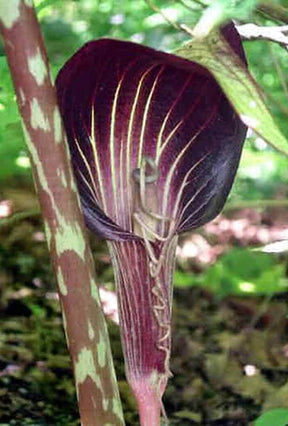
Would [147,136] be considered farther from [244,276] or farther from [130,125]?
[244,276]

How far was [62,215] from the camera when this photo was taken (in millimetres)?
602

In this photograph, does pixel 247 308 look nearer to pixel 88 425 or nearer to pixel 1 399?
pixel 1 399

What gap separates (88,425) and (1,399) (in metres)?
0.92

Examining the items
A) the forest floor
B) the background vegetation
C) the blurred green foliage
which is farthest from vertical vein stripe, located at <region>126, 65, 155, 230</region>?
the blurred green foliage

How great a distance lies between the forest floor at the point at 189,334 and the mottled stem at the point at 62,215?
2.84 ft

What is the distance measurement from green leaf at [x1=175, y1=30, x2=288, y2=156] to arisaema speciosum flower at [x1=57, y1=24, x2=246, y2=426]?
0.05m

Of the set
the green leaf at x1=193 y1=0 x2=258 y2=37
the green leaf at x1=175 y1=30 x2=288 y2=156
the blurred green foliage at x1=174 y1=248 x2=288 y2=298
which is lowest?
the blurred green foliage at x1=174 y1=248 x2=288 y2=298

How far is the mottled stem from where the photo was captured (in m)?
0.57

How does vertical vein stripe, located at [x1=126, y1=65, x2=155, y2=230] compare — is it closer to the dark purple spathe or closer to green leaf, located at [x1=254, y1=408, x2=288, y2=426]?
the dark purple spathe

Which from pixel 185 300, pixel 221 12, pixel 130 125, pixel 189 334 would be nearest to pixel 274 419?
pixel 130 125

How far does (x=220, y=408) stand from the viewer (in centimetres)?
162

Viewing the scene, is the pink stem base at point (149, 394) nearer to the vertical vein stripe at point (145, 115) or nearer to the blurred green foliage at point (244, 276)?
the vertical vein stripe at point (145, 115)

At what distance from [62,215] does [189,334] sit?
1.33m

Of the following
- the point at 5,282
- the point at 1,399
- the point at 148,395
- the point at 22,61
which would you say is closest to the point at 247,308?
the point at 5,282
